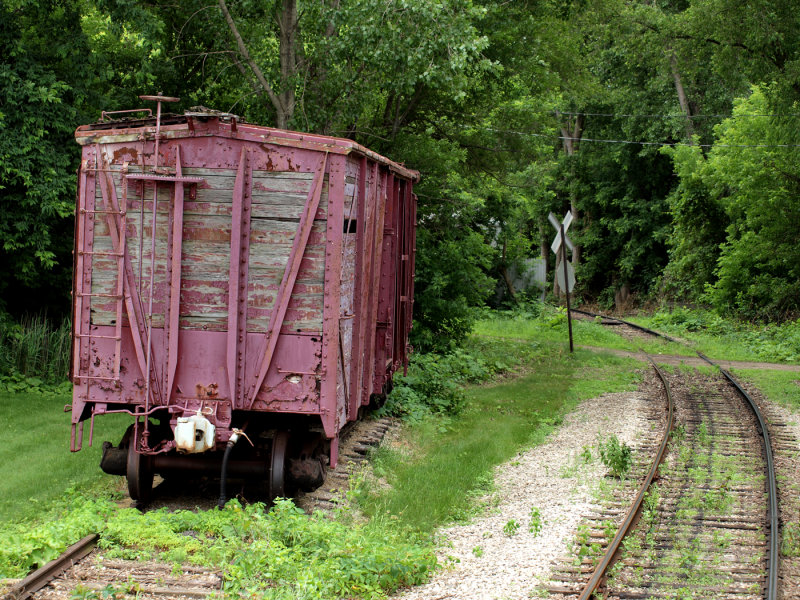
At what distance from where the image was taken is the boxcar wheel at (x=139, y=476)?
844cm

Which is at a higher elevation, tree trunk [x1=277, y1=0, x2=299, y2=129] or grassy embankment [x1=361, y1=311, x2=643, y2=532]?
tree trunk [x1=277, y1=0, x2=299, y2=129]

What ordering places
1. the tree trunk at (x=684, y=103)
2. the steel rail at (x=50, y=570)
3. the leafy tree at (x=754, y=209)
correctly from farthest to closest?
the tree trunk at (x=684, y=103) < the leafy tree at (x=754, y=209) < the steel rail at (x=50, y=570)

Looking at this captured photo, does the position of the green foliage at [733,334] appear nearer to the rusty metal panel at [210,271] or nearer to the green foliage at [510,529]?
the green foliage at [510,529]

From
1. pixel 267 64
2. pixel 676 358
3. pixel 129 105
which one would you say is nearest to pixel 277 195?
pixel 267 64

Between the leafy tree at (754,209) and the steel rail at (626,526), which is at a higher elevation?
the leafy tree at (754,209)

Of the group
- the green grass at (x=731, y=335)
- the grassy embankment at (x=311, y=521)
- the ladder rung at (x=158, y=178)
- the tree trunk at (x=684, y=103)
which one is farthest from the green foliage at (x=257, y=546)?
the tree trunk at (x=684, y=103)

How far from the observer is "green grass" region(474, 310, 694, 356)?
1009 inches

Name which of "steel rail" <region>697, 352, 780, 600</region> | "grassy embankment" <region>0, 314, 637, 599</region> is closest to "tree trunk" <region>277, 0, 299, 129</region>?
"grassy embankment" <region>0, 314, 637, 599</region>

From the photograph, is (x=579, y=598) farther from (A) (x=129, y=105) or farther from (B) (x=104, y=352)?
(A) (x=129, y=105)

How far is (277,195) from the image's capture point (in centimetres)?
847

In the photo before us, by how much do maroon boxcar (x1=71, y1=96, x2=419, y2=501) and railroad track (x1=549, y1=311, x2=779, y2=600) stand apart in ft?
9.62

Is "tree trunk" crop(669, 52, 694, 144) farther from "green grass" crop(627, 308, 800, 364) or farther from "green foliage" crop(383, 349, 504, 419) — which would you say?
"green foliage" crop(383, 349, 504, 419)

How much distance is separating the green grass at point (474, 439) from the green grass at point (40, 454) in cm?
340

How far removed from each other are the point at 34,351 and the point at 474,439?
8702mm
